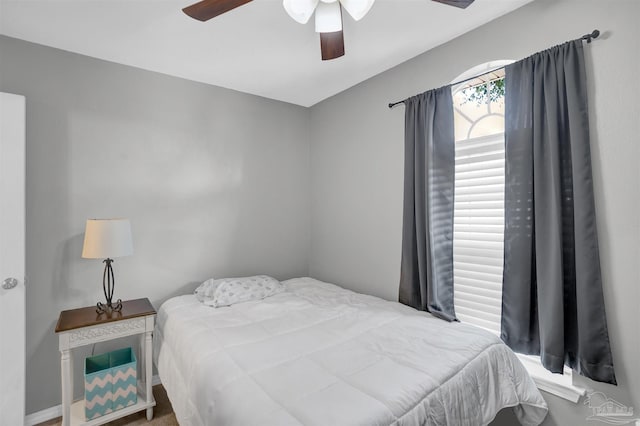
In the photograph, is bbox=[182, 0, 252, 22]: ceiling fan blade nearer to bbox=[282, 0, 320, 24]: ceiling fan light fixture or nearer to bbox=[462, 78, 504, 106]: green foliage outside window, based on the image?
bbox=[282, 0, 320, 24]: ceiling fan light fixture

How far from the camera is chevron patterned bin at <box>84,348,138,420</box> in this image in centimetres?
197

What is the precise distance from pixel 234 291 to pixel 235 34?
1.85m

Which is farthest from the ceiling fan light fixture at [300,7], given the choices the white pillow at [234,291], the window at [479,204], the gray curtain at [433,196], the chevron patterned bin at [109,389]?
the chevron patterned bin at [109,389]

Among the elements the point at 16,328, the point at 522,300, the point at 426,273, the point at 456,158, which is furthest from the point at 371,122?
the point at 16,328

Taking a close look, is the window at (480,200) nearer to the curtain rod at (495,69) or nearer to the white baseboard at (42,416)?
the curtain rod at (495,69)

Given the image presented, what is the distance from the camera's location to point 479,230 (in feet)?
6.89

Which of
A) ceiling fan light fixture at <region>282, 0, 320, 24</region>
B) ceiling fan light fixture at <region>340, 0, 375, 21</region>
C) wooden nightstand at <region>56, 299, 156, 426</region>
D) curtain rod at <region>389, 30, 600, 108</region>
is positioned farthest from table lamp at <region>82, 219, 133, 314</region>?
curtain rod at <region>389, 30, 600, 108</region>

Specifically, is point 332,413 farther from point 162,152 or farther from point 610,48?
point 162,152

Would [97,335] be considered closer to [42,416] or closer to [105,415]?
[105,415]

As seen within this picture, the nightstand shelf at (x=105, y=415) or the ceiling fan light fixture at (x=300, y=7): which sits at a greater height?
the ceiling fan light fixture at (x=300, y=7)

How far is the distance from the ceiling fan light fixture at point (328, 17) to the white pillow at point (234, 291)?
1917 mm

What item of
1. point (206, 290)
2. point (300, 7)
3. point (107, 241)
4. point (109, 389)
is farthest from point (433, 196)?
point (109, 389)

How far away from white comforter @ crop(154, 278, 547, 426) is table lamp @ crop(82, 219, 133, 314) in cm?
54

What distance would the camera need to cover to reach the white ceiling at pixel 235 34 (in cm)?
179
